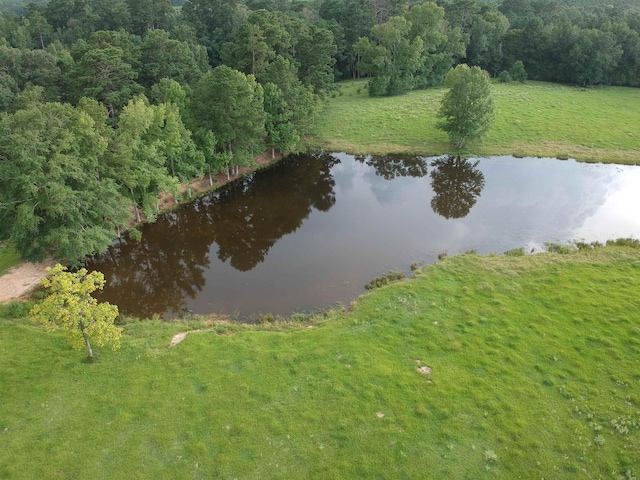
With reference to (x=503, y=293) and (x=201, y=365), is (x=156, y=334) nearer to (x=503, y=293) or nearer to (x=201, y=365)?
(x=201, y=365)

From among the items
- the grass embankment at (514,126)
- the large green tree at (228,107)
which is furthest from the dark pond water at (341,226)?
the large green tree at (228,107)

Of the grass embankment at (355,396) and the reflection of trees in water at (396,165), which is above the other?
the reflection of trees in water at (396,165)

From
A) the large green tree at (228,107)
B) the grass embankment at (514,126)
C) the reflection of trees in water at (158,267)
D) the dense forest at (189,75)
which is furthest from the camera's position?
the grass embankment at (514,126)

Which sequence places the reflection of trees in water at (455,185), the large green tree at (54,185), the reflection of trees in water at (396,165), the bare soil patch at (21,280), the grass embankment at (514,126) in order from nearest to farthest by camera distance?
the large green tree at (54,185) → the bare soil patch at (21,280) → the reflection of trees in water at (455,185) → the reflection of trees in water at (396,165) → the grass embankment at (514,126)

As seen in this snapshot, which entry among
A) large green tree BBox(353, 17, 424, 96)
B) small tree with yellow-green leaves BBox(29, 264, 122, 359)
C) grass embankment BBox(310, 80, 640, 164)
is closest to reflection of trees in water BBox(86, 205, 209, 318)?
small tree with yellow-green leaves BBox(29, 264, 122, 359)

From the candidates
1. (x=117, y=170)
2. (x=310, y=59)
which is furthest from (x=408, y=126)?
(x=117, y=170)

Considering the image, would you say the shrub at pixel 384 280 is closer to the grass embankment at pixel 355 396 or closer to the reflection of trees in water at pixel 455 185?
the grass embankment at pixel 355 396

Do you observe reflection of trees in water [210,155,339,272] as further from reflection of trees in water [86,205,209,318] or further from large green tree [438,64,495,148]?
large green tree [438,64,495,148]
